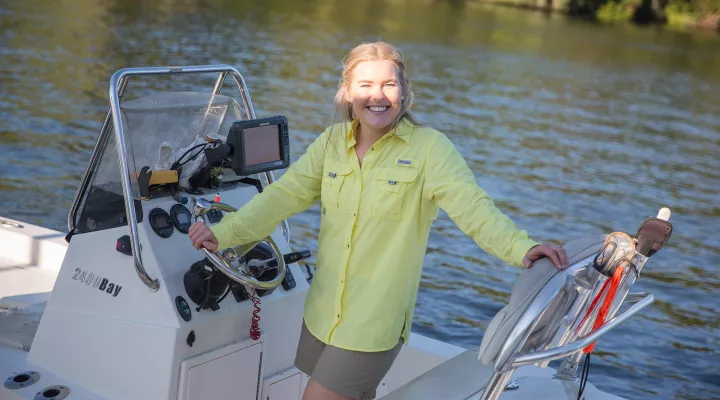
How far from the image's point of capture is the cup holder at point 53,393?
2795mm

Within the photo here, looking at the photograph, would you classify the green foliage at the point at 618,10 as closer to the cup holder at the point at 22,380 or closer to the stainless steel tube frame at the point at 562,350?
the cup holder at the point at 22,380

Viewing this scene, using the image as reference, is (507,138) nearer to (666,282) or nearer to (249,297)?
(666,282)

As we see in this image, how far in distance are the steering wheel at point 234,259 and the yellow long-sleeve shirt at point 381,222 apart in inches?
12.1

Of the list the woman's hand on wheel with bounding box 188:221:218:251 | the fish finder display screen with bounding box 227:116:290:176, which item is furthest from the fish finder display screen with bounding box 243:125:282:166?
the woman's hand on wheel with bounding box 188:221:218:251

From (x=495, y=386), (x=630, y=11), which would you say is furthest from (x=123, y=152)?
(x=630, y=11)

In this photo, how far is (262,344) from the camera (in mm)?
2949

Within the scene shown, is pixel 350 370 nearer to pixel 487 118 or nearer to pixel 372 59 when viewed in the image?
pixel 372 59

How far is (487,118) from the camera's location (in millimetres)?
12156

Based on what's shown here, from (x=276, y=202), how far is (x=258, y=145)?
54 cm

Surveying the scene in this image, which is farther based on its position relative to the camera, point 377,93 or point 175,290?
point 175,290

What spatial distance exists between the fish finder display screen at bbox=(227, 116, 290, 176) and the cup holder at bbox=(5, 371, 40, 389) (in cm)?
92

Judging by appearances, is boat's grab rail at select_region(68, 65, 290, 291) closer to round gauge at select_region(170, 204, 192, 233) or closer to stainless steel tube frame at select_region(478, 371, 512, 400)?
round gauge at select_region(170, 204, 192, 233)

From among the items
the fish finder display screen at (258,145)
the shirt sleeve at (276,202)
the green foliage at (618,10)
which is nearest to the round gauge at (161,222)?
the fish finder display screen at (258,145)

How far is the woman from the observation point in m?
2.25
